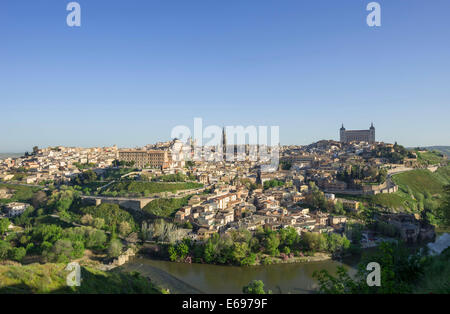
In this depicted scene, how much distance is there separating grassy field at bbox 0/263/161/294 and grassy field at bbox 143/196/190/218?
10111 mm

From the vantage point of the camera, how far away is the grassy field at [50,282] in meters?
5.51

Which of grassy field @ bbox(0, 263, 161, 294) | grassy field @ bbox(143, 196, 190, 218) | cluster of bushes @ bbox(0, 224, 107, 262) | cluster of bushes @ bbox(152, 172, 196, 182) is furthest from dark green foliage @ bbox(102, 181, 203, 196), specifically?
grassy field @ bbox(0, 263, 161, 294)

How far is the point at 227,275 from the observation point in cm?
1188

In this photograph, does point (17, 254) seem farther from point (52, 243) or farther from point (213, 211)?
point (213, 211)

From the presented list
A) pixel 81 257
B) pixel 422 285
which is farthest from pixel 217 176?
pixel 422 285

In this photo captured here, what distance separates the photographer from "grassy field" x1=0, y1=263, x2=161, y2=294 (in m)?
5.51

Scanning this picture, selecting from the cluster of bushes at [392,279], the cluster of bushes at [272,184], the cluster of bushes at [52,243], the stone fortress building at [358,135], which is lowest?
the cluster of bushes at [52,243]

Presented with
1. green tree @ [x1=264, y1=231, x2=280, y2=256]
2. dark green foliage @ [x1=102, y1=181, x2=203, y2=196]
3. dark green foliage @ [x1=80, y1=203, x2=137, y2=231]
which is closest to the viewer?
green tree @ [x1=264, y1=231, x2=280, y2=256]

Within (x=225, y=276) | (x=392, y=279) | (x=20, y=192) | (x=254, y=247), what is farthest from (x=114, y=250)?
(x=20, y=192)

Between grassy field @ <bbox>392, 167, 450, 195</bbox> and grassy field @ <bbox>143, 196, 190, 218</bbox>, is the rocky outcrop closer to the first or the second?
grassy field @ <bbox>143, 196, 190, 218</bbox>

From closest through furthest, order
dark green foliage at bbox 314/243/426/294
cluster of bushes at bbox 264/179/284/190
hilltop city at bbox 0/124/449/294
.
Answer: dark green foliage at bbox 314/243/426/294, hilltop city at bbox 0/124/449/294, cluster of bushes at bbox 264/179/284/190

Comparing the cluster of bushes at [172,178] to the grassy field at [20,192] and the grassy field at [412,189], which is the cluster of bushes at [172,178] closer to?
the grassy field at [20,192]

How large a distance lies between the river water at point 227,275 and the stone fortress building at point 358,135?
4578cm

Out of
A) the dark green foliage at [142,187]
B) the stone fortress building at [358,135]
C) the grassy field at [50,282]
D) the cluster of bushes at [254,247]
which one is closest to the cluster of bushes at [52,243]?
the cluster of bushes at [254,247]
